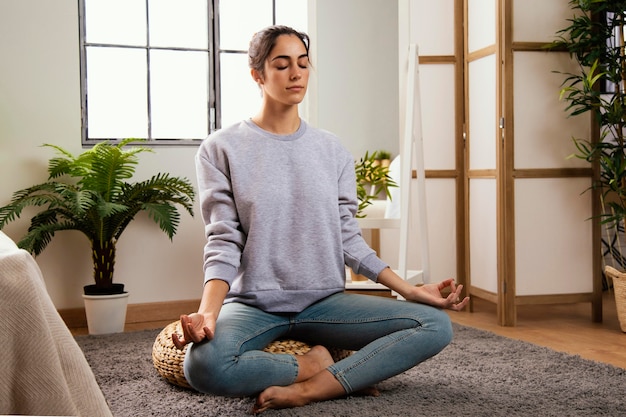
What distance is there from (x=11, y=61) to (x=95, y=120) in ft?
1.74

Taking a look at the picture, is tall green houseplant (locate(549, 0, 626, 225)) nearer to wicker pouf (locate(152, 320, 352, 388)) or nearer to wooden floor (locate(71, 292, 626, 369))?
wooden floor (locate(71, 292, 626, 369))

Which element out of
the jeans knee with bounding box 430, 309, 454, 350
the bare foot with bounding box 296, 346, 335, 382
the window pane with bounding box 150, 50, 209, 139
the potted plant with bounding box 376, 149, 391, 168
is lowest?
Result: the bare foot with bounding box 296, 346, 335, 382

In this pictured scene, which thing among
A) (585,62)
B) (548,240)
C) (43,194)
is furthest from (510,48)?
(43,194)

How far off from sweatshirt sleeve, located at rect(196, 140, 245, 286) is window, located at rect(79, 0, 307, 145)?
1.86m

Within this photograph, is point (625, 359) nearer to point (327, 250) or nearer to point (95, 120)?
point (327, 250)

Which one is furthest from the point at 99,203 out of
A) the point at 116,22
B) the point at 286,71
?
the point at 286,71

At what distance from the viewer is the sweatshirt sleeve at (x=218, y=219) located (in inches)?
81.4

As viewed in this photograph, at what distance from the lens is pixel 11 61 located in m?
3.66

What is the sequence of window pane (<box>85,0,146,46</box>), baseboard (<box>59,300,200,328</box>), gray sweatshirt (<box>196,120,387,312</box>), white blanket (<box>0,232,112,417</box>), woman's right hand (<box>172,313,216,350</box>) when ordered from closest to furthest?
1. white blanket (<box>0,232,112,417</box>)
2. woman's right hand (<box>172,313,216,350</box>)
3. gray sweatshirt (<box>196,120,387,312</box>)
4. baseboard (<box>59,300,200,328</box>)
5. window pane (<box>85,0,146,46</box>)

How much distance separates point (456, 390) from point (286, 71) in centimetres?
108

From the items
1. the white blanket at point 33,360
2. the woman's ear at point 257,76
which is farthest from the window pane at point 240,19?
the white blanket at point 33,360

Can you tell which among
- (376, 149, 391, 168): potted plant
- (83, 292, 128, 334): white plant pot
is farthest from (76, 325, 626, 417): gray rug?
(376, 149, 391, 168): potted plant

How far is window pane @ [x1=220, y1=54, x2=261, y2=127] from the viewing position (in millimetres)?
4301

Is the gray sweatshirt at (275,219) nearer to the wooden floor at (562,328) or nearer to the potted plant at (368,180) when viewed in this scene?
the wooden floor at (562,328)
